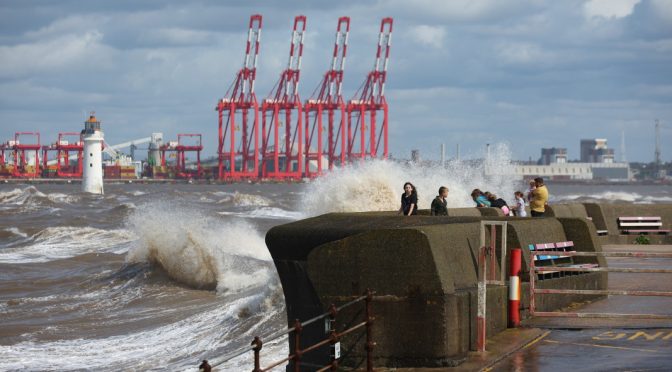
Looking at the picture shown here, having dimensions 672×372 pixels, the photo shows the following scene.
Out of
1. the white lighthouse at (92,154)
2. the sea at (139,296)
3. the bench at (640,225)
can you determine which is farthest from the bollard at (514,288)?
the white lighthouse at (92,154)

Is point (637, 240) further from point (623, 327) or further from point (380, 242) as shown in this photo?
point (380, 242)

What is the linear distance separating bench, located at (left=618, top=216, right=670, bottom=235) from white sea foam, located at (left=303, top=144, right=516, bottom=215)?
51.4 ft

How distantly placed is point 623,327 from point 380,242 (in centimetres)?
277

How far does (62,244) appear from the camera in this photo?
32.2 meters

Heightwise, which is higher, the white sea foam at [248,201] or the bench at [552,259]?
the bench at [552,259]

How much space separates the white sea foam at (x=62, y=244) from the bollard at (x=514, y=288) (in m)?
19.5

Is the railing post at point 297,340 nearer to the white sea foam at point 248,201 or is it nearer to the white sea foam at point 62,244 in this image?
the white sea foam at point 62,244

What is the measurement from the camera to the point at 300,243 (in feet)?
28.5

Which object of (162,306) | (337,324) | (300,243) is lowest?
(162,306)

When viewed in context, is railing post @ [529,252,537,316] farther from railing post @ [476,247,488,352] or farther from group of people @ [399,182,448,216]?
group of people @ [399,182,448,216]

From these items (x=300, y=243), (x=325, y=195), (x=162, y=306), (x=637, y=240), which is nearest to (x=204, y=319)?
(x=162, y=306)

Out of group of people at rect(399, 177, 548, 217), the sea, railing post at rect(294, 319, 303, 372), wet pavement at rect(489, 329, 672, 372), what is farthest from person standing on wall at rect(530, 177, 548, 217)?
railing post at rect(294, 319, 303, 372)

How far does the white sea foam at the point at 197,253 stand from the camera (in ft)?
66.5

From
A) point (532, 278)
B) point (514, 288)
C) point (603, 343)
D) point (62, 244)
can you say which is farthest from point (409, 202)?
point (62, 244)
